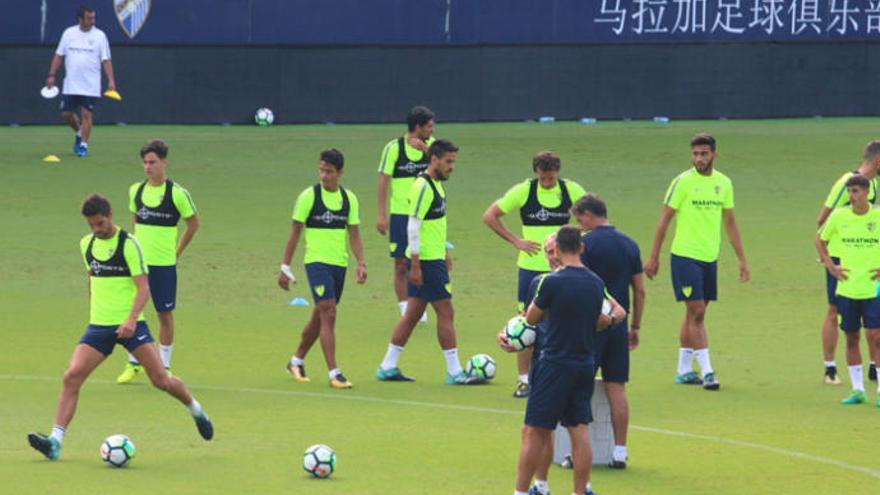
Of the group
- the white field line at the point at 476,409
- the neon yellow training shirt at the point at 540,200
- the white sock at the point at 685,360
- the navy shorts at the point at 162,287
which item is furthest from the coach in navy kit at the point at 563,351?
the navy shorts at the point at 162,287

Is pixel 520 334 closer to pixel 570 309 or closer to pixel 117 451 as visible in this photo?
pixel 570 309

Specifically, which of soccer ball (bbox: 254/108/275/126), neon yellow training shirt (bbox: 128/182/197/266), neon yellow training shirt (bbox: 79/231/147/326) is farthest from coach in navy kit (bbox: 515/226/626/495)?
soccer ball (bbox: 254/108/275/126)

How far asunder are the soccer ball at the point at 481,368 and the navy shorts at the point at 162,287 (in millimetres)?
3099

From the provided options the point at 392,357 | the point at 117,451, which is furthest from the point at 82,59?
the point at 117,451

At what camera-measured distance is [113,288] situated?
15234 mm

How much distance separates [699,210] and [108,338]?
6.52 meters

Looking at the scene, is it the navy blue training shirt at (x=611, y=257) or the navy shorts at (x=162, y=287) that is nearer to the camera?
the navy blue training shirt at (x=611, y=257)

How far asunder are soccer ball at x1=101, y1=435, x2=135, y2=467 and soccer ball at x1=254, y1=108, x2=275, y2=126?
25.5 m

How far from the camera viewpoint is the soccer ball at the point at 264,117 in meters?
39.6

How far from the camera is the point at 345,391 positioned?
1795cm

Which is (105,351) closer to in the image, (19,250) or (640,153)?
(19,250)

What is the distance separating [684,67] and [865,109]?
4747 millimetres

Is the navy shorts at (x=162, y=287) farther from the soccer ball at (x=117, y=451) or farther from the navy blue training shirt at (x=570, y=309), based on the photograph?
the navy blue training shirt at (x=570, y=309)

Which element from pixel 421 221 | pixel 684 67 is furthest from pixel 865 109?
pixel 421 221
